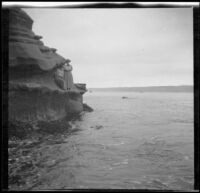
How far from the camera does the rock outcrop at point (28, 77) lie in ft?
51.0

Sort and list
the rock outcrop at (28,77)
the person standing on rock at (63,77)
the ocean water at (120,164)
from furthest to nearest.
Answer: the person standing on rock at (63,77), the rock outcrop at (28,77), the ocean water at (120,164)

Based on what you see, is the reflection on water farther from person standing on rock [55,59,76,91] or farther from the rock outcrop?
person standing on rock [55,59,76,91]

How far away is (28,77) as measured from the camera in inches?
665

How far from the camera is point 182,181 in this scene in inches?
338

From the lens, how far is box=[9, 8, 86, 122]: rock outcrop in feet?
51.0

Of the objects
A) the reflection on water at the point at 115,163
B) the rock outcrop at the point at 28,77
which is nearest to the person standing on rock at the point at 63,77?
the rock outcrop at the point at 28,77

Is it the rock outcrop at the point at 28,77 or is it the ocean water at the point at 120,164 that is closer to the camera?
the ocean water at the point at 120,164

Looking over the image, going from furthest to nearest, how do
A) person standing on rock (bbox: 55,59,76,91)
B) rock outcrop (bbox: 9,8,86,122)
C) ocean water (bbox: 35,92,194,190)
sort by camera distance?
person standing on rock (bbox: 55,59,76,91), rock outcrop (bbox: 9,8,86,122), ocean water (bbox: 35,92,194,190)

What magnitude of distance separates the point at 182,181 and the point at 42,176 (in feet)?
19.3

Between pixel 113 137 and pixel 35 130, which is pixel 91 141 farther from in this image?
pixel 35 130

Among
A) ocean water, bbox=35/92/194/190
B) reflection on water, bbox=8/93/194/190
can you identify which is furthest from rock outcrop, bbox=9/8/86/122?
ocean water, bbox=35/92/194/190

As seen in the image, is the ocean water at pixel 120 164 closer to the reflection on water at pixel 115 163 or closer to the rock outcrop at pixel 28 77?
the reflection on water at pixel 115 163

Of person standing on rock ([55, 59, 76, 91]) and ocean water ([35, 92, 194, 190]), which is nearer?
ocean water ([35, 92, 194, 190])

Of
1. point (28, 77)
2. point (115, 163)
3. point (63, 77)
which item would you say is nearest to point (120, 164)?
point (115, 163)
